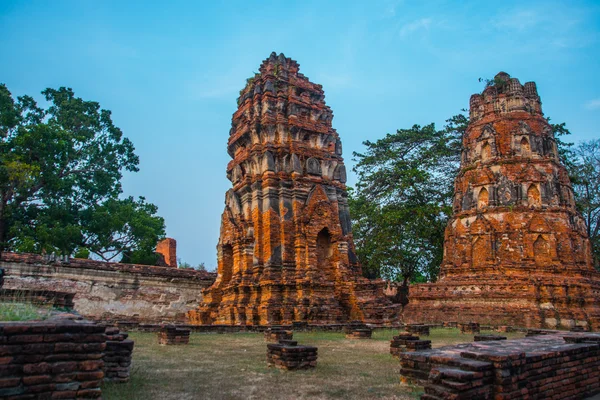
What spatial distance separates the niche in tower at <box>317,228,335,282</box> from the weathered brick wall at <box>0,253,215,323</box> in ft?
20.2

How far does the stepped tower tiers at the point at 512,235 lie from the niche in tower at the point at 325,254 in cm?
792

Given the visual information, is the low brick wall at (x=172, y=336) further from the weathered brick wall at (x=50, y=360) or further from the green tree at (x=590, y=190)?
the green tree at (x=590, y=190)

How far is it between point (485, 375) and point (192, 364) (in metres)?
4.37

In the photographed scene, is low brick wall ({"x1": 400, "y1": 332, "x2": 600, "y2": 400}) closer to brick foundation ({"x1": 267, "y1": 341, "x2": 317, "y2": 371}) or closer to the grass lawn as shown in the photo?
the grass lawn

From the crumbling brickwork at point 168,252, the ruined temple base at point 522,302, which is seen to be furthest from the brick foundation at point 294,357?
the crumbling brickwork at point 168,252

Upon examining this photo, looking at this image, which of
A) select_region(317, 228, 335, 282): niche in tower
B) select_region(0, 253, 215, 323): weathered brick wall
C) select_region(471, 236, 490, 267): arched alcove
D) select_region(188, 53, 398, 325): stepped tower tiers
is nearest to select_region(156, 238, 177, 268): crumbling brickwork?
select_region(0, 253, 215, 323): weathered brick wall

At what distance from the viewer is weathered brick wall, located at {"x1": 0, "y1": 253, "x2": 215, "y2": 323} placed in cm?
1708

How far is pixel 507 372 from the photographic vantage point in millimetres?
4855

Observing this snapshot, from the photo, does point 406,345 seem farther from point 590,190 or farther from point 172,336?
point 590,190

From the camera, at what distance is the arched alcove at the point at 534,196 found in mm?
22859

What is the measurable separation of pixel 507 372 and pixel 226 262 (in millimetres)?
14897

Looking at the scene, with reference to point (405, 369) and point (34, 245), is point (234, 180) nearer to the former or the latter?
point (34, 245)

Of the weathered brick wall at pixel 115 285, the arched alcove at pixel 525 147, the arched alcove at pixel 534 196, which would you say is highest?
the arched alcove at pixel 525 147

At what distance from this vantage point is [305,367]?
6.95 meters
